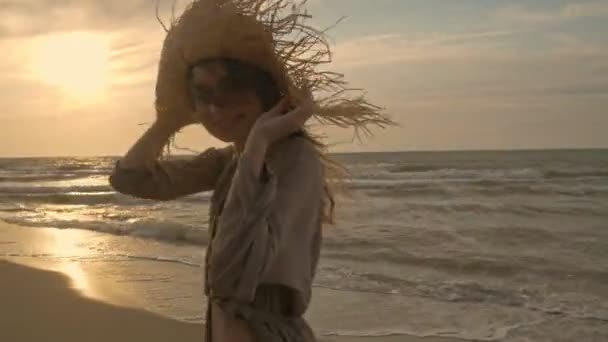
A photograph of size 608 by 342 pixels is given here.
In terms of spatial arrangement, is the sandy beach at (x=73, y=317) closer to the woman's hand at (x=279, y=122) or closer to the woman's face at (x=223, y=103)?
the woman's face at (x=223, y=103)

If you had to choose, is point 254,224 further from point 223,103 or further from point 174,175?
point 174,175

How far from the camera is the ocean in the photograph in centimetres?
642

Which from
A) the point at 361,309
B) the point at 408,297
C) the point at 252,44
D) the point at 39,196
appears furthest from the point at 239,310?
the point at 39,196

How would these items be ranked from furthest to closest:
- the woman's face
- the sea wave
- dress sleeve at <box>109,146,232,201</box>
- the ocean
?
1. the sea wave
2. the ocean
3. dress sleeve at <box>109,146,232,201</box>
4. the woman's face

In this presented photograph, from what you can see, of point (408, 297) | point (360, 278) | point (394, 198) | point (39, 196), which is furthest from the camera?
point (39, 196)

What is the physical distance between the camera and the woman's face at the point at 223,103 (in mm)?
1815

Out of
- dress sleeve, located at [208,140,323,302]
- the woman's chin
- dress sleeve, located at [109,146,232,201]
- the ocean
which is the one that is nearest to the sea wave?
the ocean

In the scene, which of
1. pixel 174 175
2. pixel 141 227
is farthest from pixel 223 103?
pixel 141 227

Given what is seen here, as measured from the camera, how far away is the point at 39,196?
2134cm

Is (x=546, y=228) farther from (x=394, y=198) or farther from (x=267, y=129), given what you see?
(x=267, y=129)

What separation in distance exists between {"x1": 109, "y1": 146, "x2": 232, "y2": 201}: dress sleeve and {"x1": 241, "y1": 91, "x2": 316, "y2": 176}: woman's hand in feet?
1.42

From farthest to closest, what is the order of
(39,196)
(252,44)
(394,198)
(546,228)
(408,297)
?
(39,196) < (394,198) < (546,228) < (408,297) < (252,44)

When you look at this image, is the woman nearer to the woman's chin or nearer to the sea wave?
the woman's chin

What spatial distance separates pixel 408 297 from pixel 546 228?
5722mm
